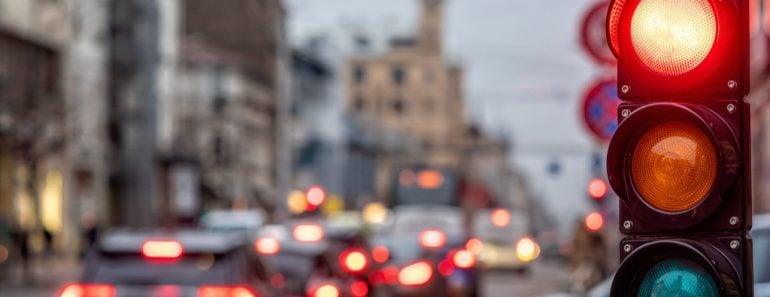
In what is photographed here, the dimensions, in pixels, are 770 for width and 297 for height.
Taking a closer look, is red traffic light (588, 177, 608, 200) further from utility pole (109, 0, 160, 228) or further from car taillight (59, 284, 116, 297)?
utility pole (109, 0, 160, 228)

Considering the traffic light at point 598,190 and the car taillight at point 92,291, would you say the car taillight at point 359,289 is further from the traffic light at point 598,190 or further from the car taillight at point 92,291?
the car taillight at point 92,291

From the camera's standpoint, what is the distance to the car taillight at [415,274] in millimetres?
25656

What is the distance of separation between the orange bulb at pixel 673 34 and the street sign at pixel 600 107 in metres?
11.9

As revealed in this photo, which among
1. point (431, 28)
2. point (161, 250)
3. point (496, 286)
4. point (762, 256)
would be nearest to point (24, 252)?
point (496, 286)

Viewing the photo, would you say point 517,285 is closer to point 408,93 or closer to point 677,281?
point 677,281

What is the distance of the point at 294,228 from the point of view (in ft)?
108

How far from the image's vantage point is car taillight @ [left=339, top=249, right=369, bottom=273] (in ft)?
77.4

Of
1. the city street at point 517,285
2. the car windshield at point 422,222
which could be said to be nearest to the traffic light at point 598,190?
the city street at point 517,285

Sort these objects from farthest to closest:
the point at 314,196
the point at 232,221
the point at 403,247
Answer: the point at 232,221
the point at 314,196
the point at 403,247

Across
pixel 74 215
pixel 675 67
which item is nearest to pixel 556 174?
pixel 74 215

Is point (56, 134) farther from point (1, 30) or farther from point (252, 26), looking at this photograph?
point (252, 26)

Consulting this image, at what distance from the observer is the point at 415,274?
25797 millimetres

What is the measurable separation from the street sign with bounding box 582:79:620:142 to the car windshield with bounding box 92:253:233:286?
4965mm

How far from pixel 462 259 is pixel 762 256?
59.5 ft
